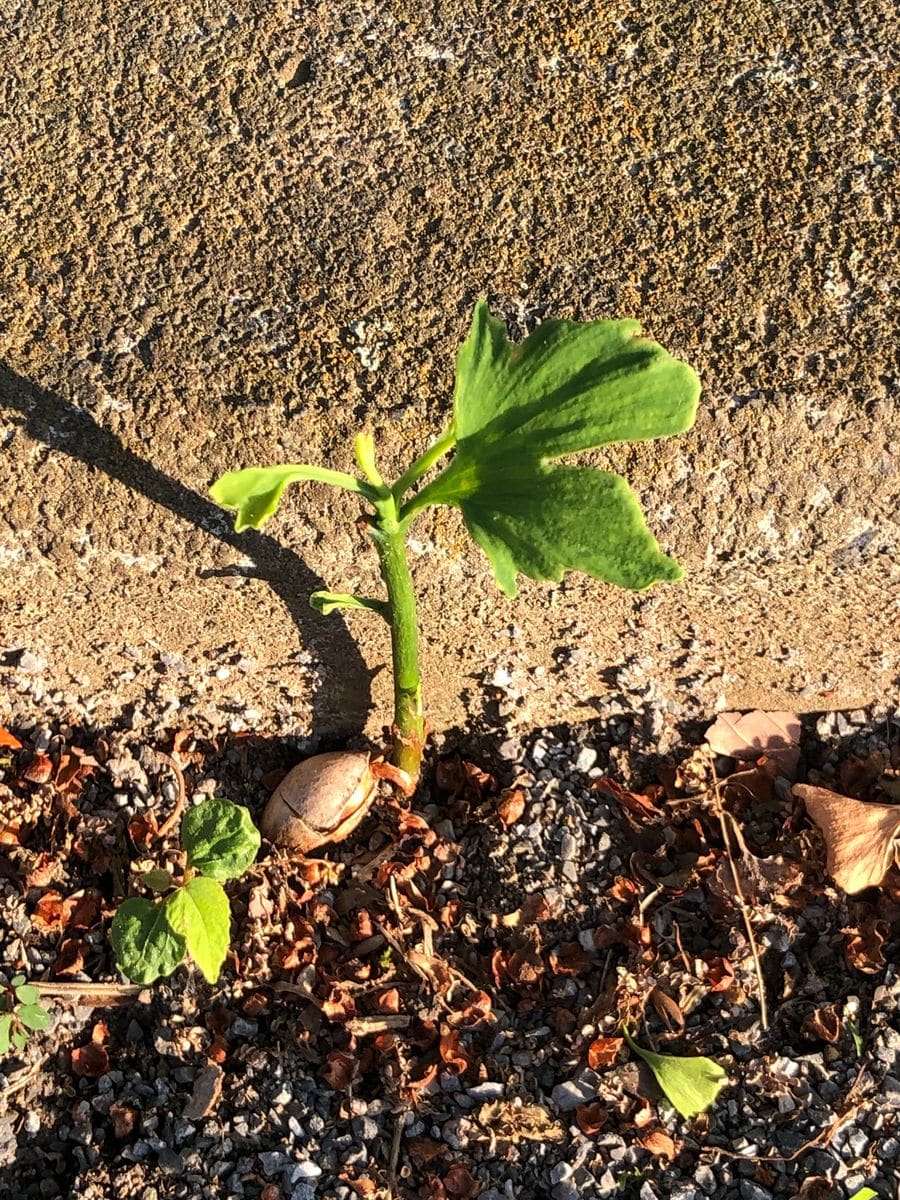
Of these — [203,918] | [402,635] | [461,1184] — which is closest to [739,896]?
[461,1184]

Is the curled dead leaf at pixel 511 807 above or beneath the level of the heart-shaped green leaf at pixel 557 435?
beneath

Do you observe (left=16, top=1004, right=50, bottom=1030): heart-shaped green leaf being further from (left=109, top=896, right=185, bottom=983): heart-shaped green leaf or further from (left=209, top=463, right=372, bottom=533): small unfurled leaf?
(left=209, top=463, right=372, bottom=533): small unfurled leaf

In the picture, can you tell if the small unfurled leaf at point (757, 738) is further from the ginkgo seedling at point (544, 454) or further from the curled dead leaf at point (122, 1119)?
the curled dead leaf at point (122, 1119)

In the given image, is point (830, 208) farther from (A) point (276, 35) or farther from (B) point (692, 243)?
(A) point (276, 35)

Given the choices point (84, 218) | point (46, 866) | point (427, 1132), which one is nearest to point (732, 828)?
point (427, 1132)

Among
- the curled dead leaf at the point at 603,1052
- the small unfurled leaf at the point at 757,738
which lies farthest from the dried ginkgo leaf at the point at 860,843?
the curled dead leaf at the point at 603,1052

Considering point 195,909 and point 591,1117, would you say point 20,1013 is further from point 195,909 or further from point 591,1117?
point 591,1117
